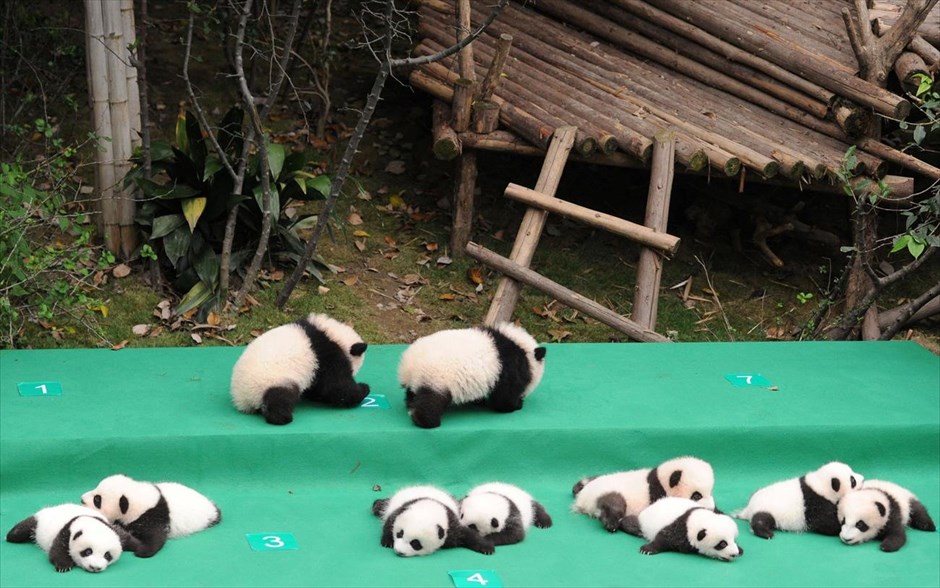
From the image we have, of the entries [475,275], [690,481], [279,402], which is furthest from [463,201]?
[690,481]

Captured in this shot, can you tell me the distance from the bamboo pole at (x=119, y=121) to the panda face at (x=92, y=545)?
11.6 feet

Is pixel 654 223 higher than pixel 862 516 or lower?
higher

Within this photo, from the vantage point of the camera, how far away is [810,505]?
4902 millimetres

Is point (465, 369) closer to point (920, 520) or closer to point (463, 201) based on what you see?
point (920, 520)

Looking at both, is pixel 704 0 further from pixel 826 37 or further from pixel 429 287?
pixel 429 287

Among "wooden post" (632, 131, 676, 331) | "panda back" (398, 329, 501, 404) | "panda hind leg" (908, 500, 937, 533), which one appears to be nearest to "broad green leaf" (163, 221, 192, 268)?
"panda back" (398, 329, 501, 404)

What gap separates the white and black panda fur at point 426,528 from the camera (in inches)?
174

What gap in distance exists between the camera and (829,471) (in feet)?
16.0

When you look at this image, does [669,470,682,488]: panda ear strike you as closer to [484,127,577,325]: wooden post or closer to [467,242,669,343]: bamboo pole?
[467,242,669,343]: bamboo pole

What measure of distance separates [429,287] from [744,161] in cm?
237

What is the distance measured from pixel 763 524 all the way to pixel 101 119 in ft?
15.7

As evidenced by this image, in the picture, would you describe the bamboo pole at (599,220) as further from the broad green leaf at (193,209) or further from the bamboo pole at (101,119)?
the bamboo pole at (101,119)

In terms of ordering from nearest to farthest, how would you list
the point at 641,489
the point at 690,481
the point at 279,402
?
the point at 690,481 → the point at 641,489 → the point at 279,402

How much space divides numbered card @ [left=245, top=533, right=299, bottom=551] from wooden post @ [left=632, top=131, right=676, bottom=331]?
3.40 m
